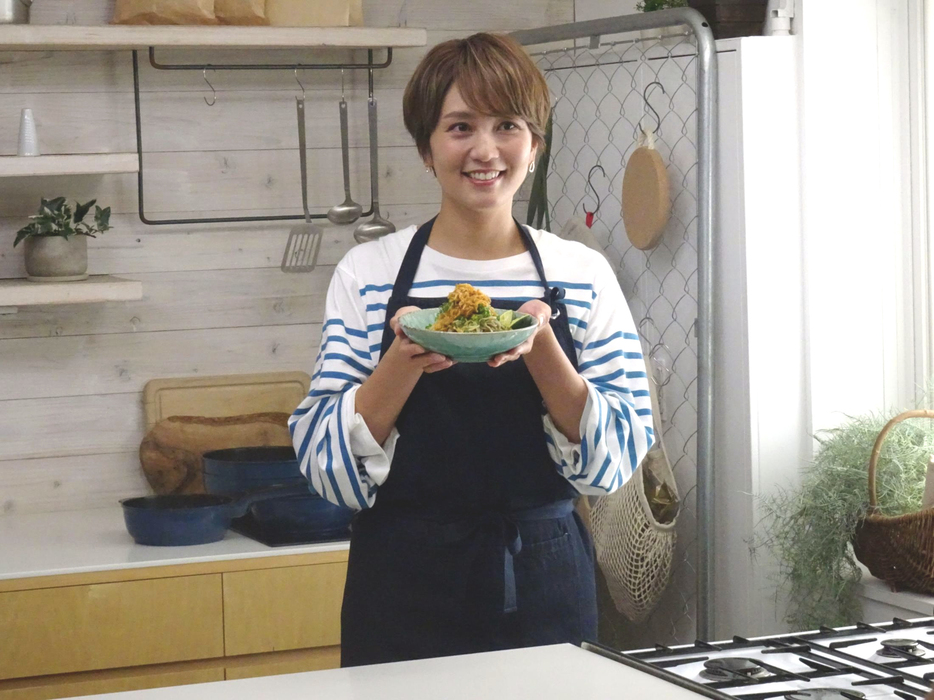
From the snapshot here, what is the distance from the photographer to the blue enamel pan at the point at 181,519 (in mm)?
2342

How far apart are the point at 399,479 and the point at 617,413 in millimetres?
283

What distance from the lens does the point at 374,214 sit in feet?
9.21

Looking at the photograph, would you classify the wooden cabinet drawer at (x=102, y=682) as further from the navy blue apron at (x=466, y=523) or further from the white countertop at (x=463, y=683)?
the white countertop at (x=463, y=683)

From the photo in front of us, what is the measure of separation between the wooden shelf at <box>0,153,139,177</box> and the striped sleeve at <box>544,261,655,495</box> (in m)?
1.24

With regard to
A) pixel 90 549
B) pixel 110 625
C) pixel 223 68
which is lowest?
pixel 110 625

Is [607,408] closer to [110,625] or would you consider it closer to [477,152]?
[477,152]

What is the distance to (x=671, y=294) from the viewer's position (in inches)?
96.4

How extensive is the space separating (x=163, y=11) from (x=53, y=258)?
57 cm

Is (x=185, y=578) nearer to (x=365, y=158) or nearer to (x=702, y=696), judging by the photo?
(x=365, y=158)

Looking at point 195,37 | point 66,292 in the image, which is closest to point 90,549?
point 66,292

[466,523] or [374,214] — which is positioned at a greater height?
[374,214]

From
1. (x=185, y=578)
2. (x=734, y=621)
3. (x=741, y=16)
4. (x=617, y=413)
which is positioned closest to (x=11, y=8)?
(x=185, y=578)

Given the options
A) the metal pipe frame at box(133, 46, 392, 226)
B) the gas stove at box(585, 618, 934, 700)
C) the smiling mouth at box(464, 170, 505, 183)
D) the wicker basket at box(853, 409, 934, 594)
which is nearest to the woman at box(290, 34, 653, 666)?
the smiling mouth at box(464, 170, 505, 183)

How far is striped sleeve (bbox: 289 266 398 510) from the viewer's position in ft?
4.70
